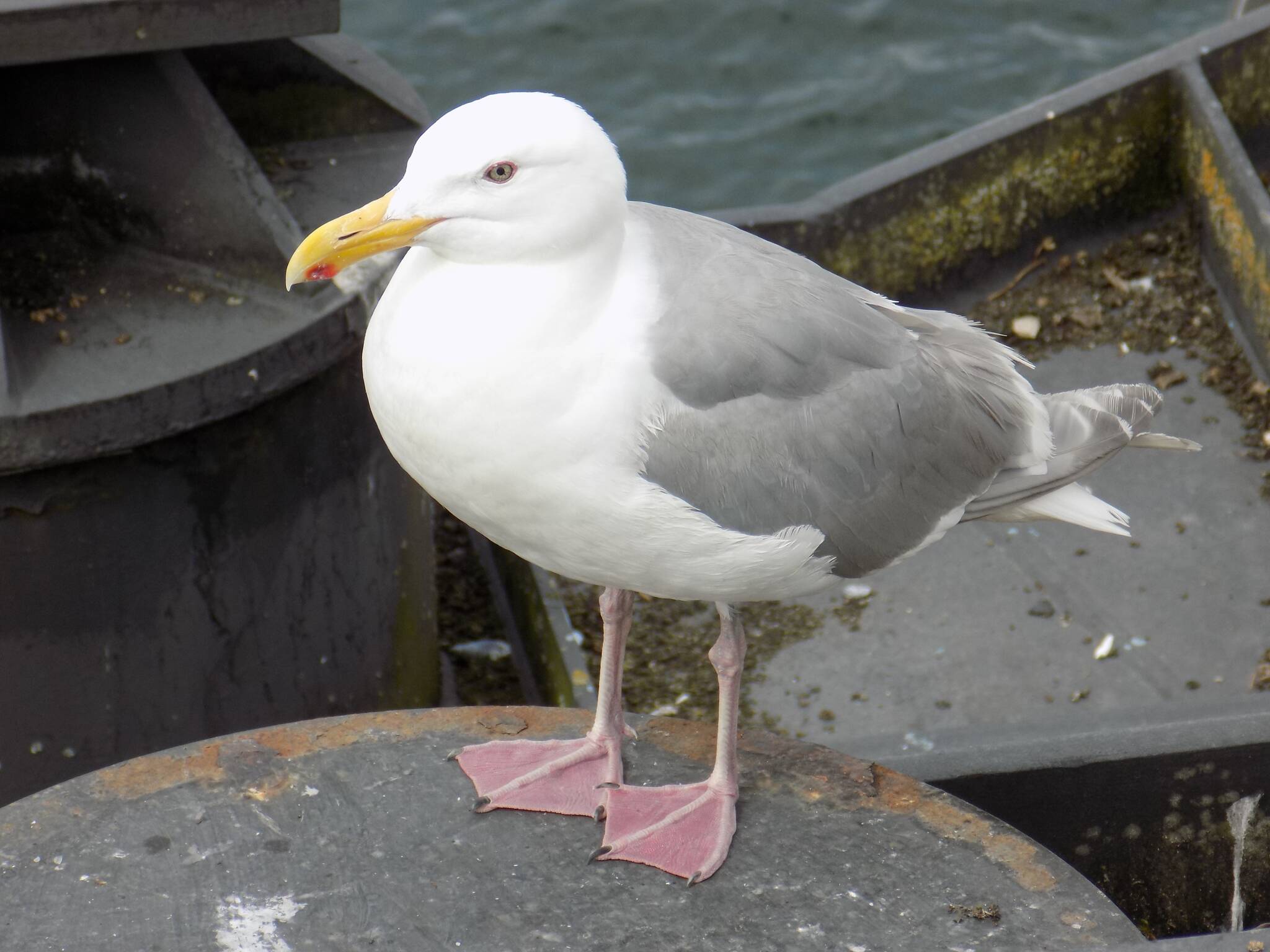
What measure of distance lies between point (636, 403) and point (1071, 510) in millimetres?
1146

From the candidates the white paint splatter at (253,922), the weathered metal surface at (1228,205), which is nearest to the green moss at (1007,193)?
the weathered metal surface at (1228,205)

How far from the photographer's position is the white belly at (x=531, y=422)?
2.72m

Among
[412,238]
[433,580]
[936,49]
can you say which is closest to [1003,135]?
[433,580]

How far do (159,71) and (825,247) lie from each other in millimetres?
2634

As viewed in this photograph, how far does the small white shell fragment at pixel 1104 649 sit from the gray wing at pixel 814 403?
1599 mm

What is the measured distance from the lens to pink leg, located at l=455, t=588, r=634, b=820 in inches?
121

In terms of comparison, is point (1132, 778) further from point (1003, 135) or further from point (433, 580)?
point (1003, 135)

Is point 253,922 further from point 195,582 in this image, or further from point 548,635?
point 548,635

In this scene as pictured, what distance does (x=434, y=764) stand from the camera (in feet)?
10.3

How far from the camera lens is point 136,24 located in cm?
353

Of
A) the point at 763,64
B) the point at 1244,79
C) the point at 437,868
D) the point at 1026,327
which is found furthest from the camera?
the point at 763,64

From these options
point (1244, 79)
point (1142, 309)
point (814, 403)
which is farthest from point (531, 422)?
point (1244, 79)

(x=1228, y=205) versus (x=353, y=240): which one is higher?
(x=353, y=240)

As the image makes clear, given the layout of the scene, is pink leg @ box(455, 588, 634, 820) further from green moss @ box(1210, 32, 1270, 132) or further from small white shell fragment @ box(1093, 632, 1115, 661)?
green moss @ box(1210, 32, 1270, 132)
